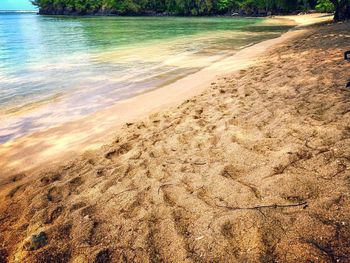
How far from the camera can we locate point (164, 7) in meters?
87.0

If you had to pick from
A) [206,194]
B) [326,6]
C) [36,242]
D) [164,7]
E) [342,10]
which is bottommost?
[36,242]

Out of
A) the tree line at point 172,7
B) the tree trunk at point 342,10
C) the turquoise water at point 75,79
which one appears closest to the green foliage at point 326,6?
the tree line at point 172,7

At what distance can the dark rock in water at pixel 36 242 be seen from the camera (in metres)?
2.83

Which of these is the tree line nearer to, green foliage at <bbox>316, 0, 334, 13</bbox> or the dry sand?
green foliage at <bbox>316, 0, 334, 13</bbox>

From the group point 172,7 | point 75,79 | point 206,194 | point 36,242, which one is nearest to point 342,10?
point 75,79

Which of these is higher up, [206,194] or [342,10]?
[342,10]

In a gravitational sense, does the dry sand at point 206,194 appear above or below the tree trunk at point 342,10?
below

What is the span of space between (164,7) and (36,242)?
92.5 metres

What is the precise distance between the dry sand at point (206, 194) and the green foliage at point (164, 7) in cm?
6428

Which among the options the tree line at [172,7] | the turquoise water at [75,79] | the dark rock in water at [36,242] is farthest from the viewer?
the tree line at [172,7]

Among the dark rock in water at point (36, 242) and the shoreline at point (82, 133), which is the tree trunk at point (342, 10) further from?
the dark rock in water at point (36, 242)

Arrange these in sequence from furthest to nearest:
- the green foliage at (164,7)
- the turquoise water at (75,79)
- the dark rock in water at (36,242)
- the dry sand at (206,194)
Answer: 1. the green foliage at (164,7)
2. the turquoise water at (75,79)
3. the dark rock in water at (36,242)
4. the dry sand at (206,194)

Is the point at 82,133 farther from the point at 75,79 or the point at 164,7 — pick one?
the point at 164,7

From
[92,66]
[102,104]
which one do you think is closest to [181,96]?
[102,104]
